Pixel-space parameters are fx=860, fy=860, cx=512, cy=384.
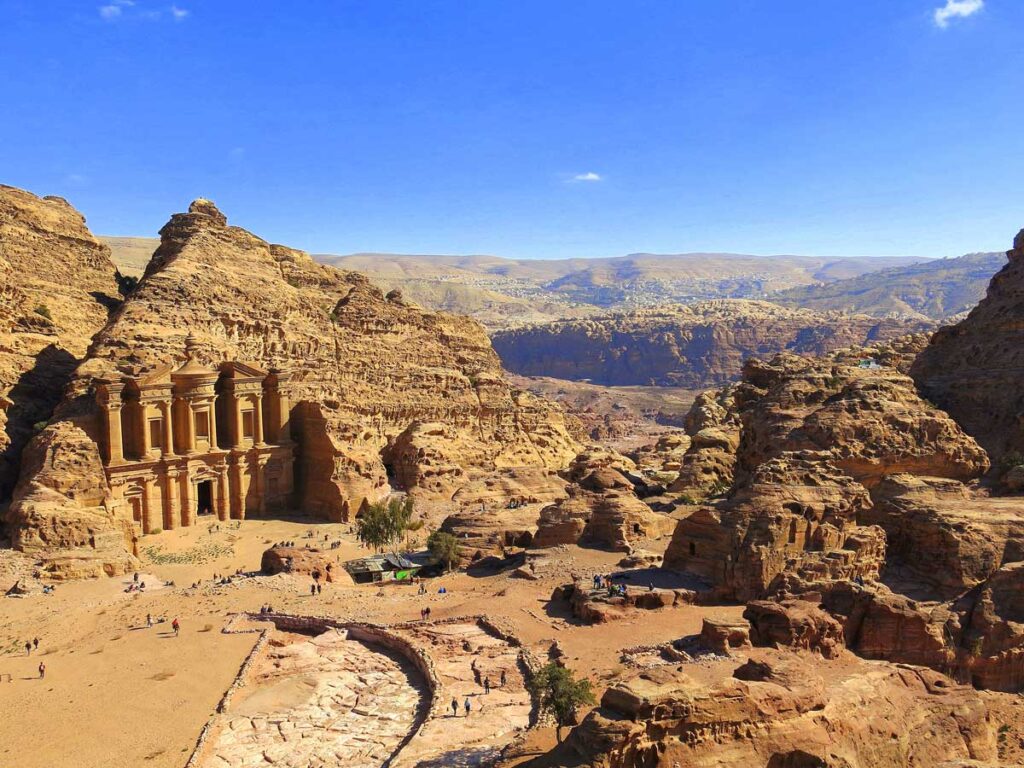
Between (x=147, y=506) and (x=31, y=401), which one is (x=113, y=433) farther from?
(x=31, y=401)

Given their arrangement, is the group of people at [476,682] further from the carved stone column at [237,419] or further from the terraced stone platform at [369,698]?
the carved stone column at [237,419]

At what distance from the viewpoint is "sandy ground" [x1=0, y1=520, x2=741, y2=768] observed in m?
20.4

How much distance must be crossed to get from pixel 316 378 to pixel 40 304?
52.3 feet

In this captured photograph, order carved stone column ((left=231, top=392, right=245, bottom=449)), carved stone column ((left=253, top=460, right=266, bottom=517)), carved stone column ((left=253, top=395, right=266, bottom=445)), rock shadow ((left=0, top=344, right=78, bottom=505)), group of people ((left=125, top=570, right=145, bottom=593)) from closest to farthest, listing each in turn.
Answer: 1. group of people ((left=125, top=570, right=145, bottom=593))
2. rock shadow ((left=0, top=344, right=78, bottom=505))
3. carved stone column ((left=231, top=392, right=245, bottom=449))
4. carved stone column ((left=253, top=460, right=266, bottom=517))
5. carved stone column ((left=253, top=395, right=266, bottom=445))

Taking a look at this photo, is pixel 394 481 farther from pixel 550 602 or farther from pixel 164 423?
pixel 550 602

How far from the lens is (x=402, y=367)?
56.9 meters

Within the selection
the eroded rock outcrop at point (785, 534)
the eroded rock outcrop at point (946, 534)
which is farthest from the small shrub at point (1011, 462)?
the eroded rock outcrop at point (785, 534)

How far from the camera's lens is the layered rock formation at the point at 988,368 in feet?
119

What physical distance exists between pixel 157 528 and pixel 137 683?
759 inches

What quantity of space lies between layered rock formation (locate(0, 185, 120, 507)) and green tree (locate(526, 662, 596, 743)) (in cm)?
3063

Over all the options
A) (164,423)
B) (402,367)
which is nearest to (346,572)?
(164,423)

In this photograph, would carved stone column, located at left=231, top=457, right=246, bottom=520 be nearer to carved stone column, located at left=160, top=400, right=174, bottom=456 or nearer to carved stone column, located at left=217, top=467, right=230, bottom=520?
carved stone column, located at left=217, top=467, right=230, bottom=520

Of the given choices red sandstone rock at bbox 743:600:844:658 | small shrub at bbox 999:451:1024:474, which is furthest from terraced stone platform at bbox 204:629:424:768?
small shrub at bbox 999:451:1024:474

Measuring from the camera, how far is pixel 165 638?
86.9 ft
